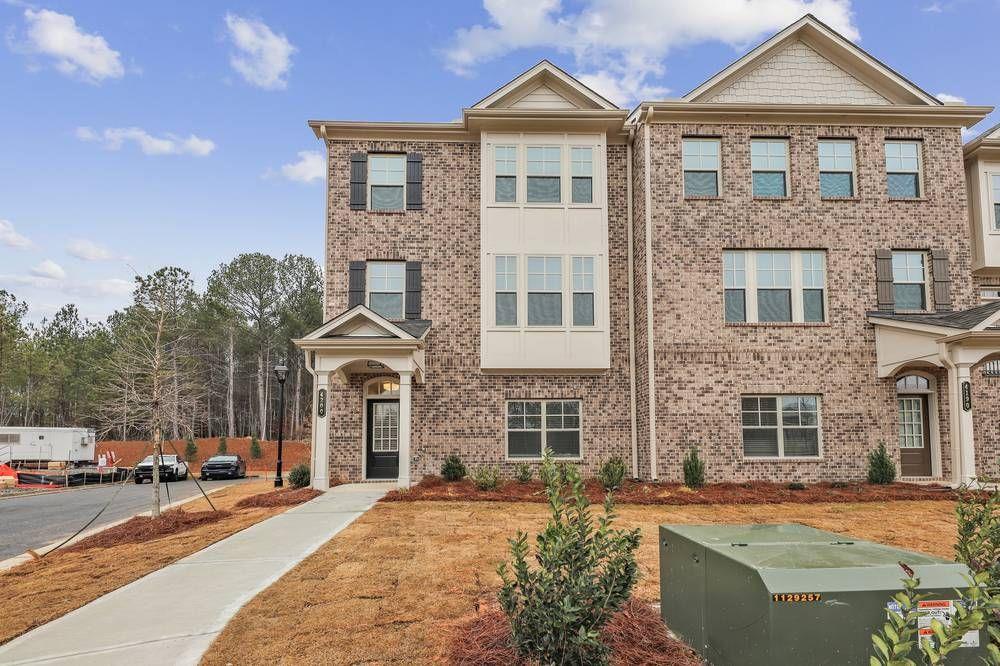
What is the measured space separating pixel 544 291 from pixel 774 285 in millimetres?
5758

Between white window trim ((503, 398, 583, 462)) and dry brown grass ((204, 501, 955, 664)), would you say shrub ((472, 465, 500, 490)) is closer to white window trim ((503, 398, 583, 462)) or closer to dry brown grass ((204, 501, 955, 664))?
white window trim ((503, 398, 583, 462))

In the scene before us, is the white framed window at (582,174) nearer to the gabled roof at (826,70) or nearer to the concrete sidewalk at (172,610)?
the gabled roof at (826,70)

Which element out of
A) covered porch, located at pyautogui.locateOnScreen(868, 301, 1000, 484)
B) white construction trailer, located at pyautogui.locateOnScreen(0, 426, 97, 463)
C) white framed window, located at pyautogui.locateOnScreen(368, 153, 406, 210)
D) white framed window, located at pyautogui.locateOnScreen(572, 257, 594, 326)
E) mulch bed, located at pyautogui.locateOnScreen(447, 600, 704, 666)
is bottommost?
white construction trailer, located at pyautogui.locateOnScreen(0, 426, 97, 463)

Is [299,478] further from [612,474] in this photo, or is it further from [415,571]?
[415,571]

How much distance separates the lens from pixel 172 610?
6012mm

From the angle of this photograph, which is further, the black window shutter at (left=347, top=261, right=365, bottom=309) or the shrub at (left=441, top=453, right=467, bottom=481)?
the black window shutter at (left=347, top=261, right=365, bottom=309)

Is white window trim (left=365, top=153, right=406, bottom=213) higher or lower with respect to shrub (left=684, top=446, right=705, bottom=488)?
higher

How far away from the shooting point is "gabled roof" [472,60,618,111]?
16609 mm

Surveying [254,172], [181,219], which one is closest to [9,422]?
[181,219]

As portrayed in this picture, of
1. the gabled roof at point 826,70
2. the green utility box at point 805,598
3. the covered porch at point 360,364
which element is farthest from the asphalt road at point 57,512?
the gabled roof at point 826,70

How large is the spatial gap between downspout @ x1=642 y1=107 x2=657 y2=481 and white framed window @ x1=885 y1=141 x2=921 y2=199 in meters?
6.21

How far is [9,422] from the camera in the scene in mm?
52281

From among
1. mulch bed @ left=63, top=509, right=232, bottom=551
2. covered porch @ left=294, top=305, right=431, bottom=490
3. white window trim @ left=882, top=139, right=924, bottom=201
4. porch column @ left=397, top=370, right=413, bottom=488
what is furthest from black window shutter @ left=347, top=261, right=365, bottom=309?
white window trim @ left=882, top=139, right=924, bottom=201

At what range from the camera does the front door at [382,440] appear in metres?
16.5
